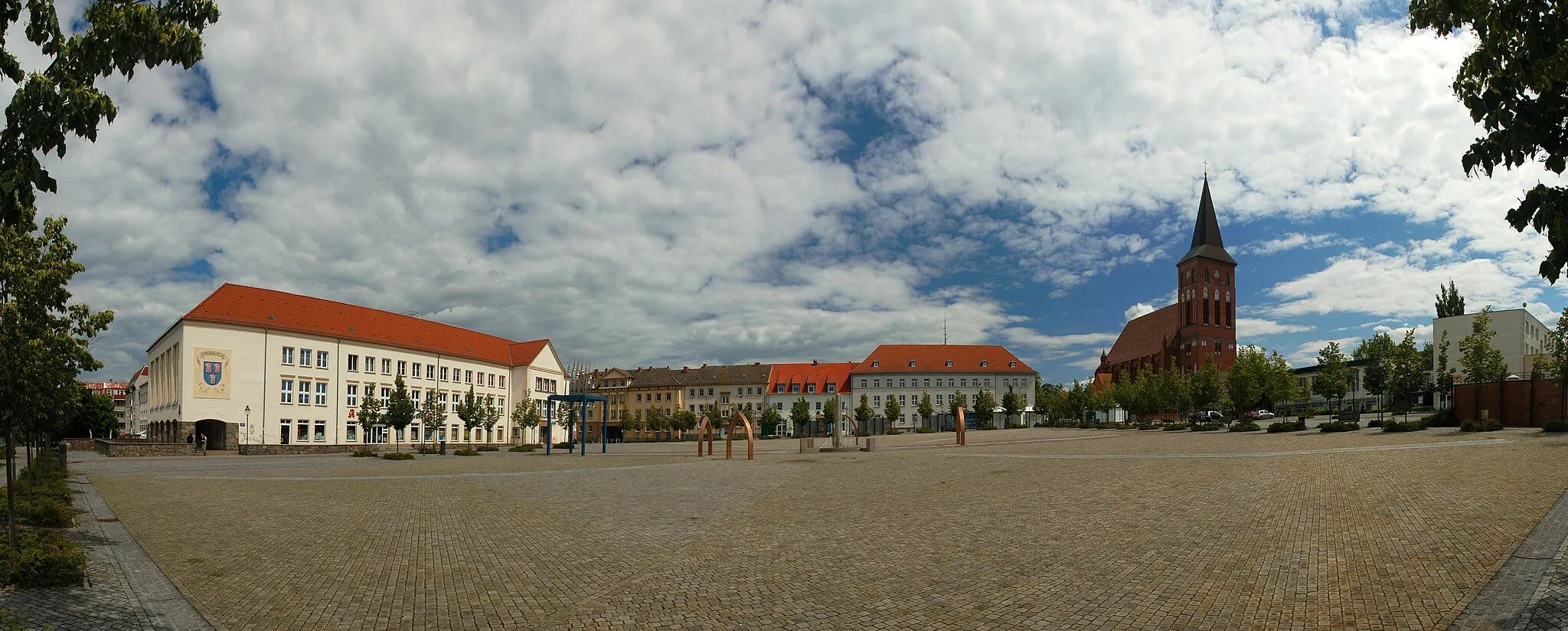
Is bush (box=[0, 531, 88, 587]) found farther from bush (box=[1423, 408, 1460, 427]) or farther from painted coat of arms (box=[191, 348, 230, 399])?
painted coat of arms (box=[191, 348, 230, 399])

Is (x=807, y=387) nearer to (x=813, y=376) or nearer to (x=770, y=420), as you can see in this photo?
(x=813, y=376)

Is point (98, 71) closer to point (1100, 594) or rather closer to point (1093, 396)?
point (1100, 594)

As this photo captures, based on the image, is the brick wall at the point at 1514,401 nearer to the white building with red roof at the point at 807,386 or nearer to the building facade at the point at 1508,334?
the building facade at the point at 1508,334

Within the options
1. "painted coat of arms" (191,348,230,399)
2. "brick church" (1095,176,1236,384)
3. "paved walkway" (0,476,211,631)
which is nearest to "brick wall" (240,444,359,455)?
"painted coat of arms" (191,348,230,399)

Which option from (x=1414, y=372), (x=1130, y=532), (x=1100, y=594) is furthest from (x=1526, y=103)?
(x=1414, y=372)

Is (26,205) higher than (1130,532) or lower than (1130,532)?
higher

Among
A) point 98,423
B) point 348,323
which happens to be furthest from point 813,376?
point 98,423

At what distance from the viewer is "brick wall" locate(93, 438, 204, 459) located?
47.8m

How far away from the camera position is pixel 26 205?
5.83m

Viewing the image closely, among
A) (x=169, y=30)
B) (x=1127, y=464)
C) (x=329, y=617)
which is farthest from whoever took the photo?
(x=1127, y=464)

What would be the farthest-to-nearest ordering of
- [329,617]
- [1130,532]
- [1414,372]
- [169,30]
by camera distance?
[1414,372]
[1130,532]
[329,617]
[169,30]

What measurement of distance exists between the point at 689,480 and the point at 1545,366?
140 ft

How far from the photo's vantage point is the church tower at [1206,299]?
103 m

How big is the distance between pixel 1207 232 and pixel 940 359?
37.2 metres
